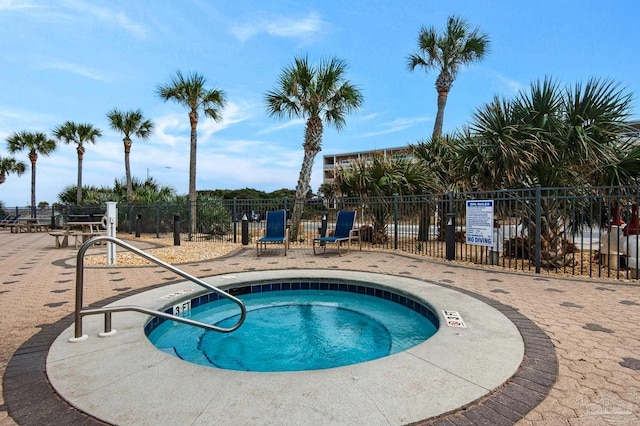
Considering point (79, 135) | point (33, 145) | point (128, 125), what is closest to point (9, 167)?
point (33, 145)

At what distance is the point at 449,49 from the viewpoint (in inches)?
681

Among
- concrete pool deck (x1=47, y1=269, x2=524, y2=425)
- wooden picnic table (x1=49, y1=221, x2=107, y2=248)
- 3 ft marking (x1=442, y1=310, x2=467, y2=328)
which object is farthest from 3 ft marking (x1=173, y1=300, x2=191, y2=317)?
wooden picnic table (x1=49, y1=221, x2=107, y2=248)

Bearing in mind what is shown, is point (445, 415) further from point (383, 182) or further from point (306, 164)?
point (306, 164)

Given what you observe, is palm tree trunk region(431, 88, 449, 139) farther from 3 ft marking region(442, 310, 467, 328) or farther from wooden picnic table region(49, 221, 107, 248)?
wooden picnic table region(49, 221, 107, 248)

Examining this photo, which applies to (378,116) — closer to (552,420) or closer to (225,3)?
(225,3)

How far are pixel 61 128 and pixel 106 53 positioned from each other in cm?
2405

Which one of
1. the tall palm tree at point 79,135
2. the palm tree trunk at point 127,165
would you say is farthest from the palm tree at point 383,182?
the tall palm tree at point 79,135

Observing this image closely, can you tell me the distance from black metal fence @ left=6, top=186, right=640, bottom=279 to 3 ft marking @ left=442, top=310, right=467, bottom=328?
147 inches

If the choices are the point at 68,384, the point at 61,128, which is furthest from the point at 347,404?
the point at 61,128

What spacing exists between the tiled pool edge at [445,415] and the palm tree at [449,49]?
1563cm

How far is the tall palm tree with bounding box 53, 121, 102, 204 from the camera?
2689 centimetres

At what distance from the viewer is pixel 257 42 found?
9.83m

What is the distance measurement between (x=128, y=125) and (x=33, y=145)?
1278 centimetres

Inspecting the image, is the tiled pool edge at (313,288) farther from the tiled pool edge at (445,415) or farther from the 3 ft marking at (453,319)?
the tiled pool edge at (445,415)
